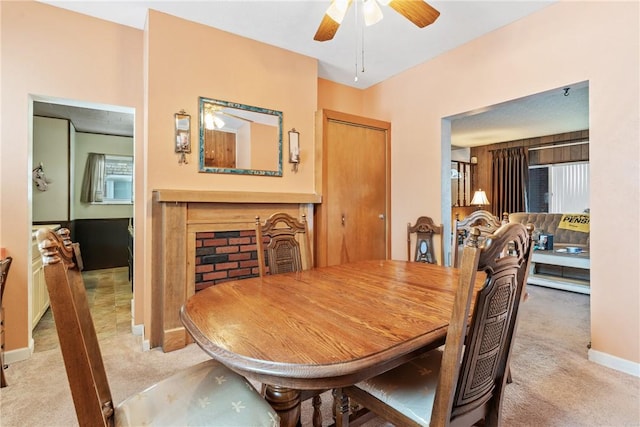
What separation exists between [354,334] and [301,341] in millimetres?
167

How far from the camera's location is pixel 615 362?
7.07 ft

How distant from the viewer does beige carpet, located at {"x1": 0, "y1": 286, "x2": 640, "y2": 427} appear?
164 centimetres

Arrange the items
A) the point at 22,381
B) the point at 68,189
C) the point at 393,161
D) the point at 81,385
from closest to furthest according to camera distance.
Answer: the point at 81,385
the point at 22,381
the point at 393,161
the point at 68,189

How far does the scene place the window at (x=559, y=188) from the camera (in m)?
6.06

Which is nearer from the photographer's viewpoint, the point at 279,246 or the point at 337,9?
the point at 337,9

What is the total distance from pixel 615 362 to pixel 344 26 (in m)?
3.31

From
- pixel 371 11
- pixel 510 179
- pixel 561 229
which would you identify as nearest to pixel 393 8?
pixel 371 11

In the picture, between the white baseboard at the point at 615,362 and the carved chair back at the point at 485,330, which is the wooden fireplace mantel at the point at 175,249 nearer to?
the carved chair back at the point at 485,330

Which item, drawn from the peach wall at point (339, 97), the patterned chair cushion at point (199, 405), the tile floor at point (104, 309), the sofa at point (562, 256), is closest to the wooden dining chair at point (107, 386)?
the patterned chair cushion at point (199, 405)

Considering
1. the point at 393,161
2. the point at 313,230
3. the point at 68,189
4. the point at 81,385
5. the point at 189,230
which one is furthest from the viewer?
the point at 68,189

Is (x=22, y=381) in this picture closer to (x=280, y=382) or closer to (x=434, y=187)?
(x=280, y=382)

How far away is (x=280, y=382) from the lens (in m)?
0.81

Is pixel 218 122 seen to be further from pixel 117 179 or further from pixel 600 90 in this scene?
pixel 117 179

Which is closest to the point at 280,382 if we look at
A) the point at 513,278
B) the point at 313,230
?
the point at 513,278
